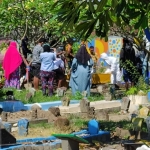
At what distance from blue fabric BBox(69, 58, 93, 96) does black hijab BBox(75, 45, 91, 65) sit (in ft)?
0.53

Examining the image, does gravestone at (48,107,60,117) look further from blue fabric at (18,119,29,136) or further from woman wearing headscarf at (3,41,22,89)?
woman wearing headscarf at (3,41,22,89)

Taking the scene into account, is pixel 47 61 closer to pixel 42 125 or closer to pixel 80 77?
pixel 80 77

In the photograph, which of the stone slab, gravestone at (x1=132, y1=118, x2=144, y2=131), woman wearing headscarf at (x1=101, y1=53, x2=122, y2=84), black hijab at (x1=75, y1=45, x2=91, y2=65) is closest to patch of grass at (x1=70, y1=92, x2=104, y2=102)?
black hijab at (x1=75, y1=45, x2=91, y2=65)

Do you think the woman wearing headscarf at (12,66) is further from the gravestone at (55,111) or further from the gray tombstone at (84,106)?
the gravestone at (55,111)

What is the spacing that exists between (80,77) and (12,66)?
2572 mm

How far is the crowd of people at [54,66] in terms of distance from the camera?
15.0 metres

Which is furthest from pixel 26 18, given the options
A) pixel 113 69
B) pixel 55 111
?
pixel 55 111

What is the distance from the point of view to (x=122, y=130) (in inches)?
356

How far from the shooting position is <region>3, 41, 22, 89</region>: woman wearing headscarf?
16.9m

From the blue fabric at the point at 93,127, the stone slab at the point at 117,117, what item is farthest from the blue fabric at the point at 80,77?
the blue fabric at the point at 93,127

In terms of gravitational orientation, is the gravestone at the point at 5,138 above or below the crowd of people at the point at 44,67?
below

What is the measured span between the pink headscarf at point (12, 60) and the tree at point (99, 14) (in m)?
10.8

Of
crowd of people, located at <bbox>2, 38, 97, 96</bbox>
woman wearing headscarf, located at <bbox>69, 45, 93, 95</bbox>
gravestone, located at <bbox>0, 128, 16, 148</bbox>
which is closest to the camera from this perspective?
gravestone, located at <bbox>0, 128, 16, 148</bbox>

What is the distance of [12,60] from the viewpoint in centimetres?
1698
